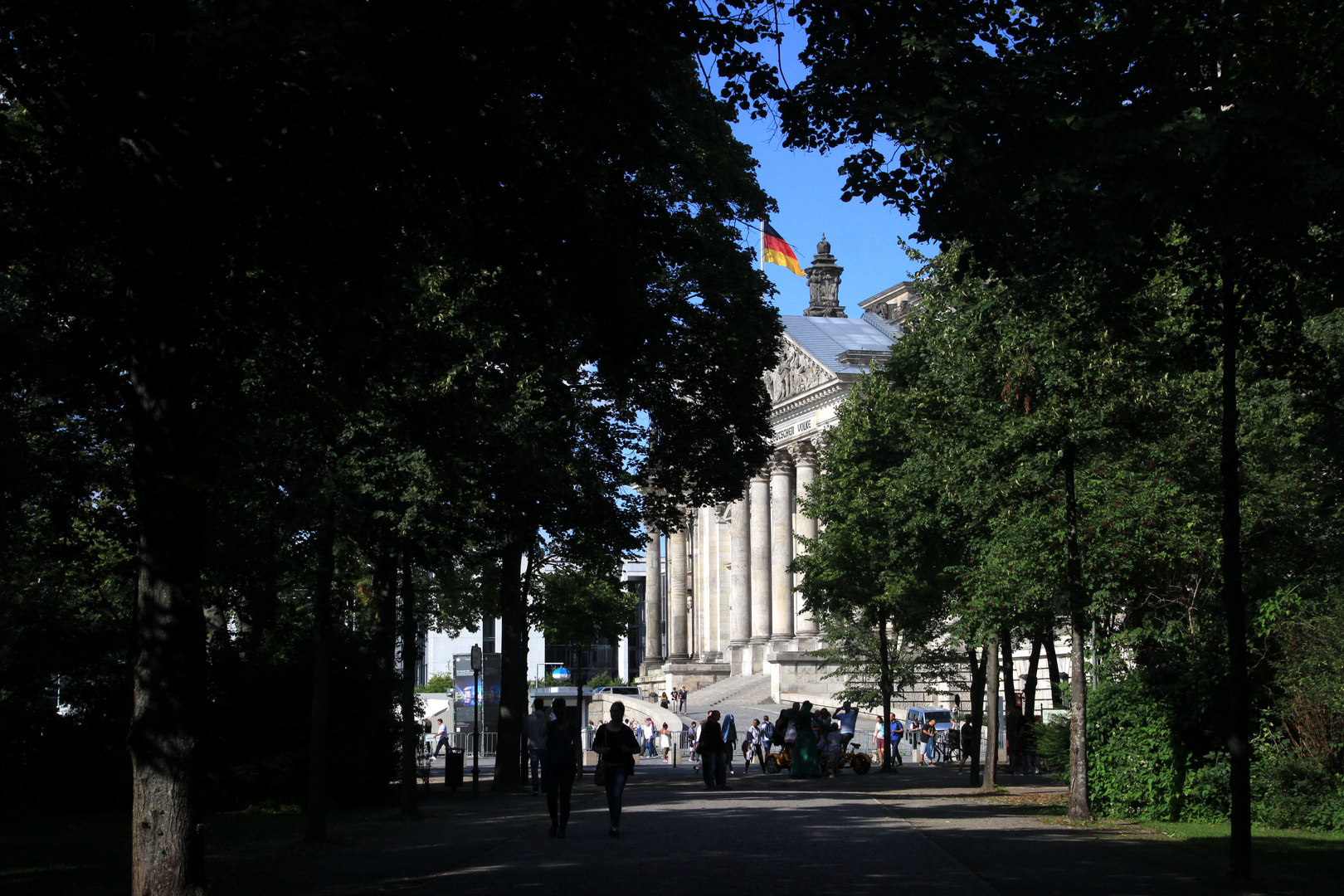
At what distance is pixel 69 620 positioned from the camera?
26.4 m

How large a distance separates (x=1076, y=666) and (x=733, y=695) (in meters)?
56.9

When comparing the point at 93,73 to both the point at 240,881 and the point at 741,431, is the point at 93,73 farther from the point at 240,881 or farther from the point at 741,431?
the point at 741,431

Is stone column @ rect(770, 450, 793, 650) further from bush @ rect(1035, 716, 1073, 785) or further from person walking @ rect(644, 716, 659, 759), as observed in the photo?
bush @ rect(1035, 716, 1073, 785)

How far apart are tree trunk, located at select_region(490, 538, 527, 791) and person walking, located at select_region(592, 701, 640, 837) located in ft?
37.2

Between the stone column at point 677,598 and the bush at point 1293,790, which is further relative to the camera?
the stone column at point 677,598

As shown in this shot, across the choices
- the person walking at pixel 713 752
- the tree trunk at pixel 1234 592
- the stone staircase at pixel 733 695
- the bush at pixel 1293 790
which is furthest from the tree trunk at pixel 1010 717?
the stone staircase at pixel 733 695

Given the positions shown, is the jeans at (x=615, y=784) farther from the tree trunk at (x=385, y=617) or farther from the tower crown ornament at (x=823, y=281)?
the tower crown ornament at (x=823, y=281)

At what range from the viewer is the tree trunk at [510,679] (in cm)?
3011

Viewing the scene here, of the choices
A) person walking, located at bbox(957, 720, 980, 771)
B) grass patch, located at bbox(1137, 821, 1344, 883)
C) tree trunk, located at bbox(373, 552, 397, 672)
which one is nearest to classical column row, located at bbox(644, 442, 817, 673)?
person walking, located at bbox(957, 720, 980, 771)

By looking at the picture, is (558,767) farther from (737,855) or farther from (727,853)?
(737,855)

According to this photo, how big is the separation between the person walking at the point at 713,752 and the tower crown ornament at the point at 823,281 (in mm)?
82160

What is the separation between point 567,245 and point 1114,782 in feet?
43.4

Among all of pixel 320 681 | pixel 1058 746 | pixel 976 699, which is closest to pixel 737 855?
pixel 320 681

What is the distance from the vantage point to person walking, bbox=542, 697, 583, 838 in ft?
59.0
